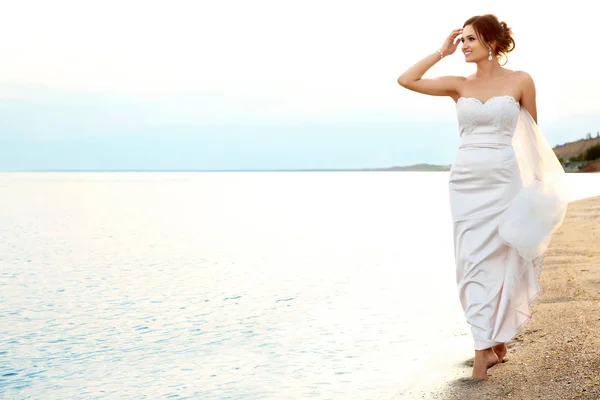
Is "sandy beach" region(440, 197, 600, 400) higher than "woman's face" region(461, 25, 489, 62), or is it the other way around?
"woman's face" region(461, 25, 489, 62)

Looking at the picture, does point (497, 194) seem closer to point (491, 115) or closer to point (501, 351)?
point (491, 115)

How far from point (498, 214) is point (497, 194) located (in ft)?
0.44

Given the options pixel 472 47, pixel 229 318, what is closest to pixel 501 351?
pixel 472 47

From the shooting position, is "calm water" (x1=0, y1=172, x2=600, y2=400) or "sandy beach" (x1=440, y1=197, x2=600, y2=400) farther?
"calm water" (x1=0, y1=172, x2=600, y2=400)

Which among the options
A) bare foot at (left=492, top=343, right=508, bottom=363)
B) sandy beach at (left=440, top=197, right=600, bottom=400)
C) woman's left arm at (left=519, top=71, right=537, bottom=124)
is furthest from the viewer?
bare foot at (left=492, top=343, right=508, bottom=363)

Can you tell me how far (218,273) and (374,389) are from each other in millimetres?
7499

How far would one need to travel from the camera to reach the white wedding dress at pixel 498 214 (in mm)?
4477

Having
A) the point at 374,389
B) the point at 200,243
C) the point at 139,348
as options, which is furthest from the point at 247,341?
the point at 200,243

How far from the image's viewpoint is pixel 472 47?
15.1 feet

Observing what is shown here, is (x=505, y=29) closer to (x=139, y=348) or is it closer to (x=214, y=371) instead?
(x=214, y=371)

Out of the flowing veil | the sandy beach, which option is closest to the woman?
the flowing veil

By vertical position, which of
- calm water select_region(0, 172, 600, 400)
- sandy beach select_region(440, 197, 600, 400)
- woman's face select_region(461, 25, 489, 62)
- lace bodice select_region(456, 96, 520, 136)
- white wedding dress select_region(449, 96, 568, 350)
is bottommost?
calm water select_region(0, 172, 600, 400)

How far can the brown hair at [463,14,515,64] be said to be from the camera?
4.54 metres

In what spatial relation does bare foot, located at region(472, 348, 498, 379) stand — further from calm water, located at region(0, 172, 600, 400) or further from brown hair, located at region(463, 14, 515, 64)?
brown hair, located at region(463, 14, 515, 64)
